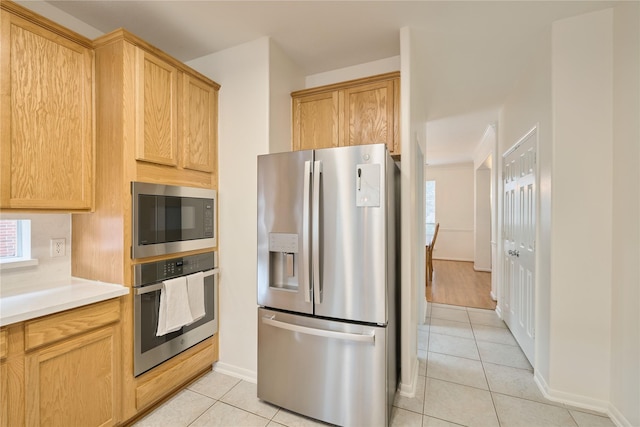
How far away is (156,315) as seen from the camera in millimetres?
1816

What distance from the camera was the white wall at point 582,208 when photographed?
181 centimetres

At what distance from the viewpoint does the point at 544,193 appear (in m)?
2.05

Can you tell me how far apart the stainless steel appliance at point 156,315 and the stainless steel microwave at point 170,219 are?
0.10m

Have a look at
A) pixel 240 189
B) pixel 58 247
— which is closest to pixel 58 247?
pixel 58 247

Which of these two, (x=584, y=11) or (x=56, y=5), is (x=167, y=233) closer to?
(x=56, y=5)

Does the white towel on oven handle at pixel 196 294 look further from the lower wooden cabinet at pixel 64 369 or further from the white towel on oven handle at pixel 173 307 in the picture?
the lower wooden cabinet at pixel 64 369

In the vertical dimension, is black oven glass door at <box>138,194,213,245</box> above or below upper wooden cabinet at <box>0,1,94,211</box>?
below

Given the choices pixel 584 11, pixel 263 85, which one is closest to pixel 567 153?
pixel 584 11

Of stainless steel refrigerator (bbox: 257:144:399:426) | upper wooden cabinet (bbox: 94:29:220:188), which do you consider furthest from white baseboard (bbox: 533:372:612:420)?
upper wooden cabinet (bbox: 94:29:220:188)

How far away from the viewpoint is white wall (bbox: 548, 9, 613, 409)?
1809 mm

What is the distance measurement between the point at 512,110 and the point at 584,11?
127 centimetres

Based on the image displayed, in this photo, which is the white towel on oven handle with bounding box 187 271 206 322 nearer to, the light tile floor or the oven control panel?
the oven control panel

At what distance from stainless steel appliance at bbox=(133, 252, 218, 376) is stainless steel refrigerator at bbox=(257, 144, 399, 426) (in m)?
0.56

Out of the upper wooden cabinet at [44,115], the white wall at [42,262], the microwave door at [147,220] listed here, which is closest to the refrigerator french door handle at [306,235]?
the microwave door at [147,220]
